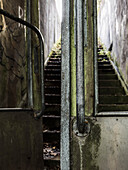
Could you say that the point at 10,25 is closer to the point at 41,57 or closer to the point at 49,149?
the point at 41,57

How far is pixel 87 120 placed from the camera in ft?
4.38

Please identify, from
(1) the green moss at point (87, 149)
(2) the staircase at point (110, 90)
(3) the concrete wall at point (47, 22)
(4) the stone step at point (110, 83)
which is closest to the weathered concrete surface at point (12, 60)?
(2) the staircase at point (110, 90)

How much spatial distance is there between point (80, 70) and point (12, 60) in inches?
82.4

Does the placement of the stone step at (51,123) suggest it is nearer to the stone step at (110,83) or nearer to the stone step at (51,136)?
the stone step at (51,136)

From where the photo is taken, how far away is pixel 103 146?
1362 millimetres

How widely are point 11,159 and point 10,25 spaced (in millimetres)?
2228

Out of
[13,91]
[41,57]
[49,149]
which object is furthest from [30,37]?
[49,149]

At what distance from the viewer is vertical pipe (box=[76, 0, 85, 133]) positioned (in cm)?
128

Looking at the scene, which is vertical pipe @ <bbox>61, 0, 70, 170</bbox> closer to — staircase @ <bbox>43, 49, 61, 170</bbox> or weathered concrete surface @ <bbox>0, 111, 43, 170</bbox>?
weathered concrete surface @ <bbox>0, 111, 43, 170</bbox>

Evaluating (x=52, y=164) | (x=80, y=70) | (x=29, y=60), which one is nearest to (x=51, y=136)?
(x=52, y=164)

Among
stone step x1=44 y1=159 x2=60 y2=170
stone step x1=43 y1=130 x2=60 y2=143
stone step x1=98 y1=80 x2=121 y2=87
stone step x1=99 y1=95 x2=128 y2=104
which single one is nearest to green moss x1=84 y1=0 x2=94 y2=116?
stone step x1=44 y1=159 x2=60 y2=170

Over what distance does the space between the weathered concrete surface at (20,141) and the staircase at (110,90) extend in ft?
3.68

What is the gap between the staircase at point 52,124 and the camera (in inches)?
104

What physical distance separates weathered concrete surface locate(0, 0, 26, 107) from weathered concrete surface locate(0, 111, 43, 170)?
0.93 metres
